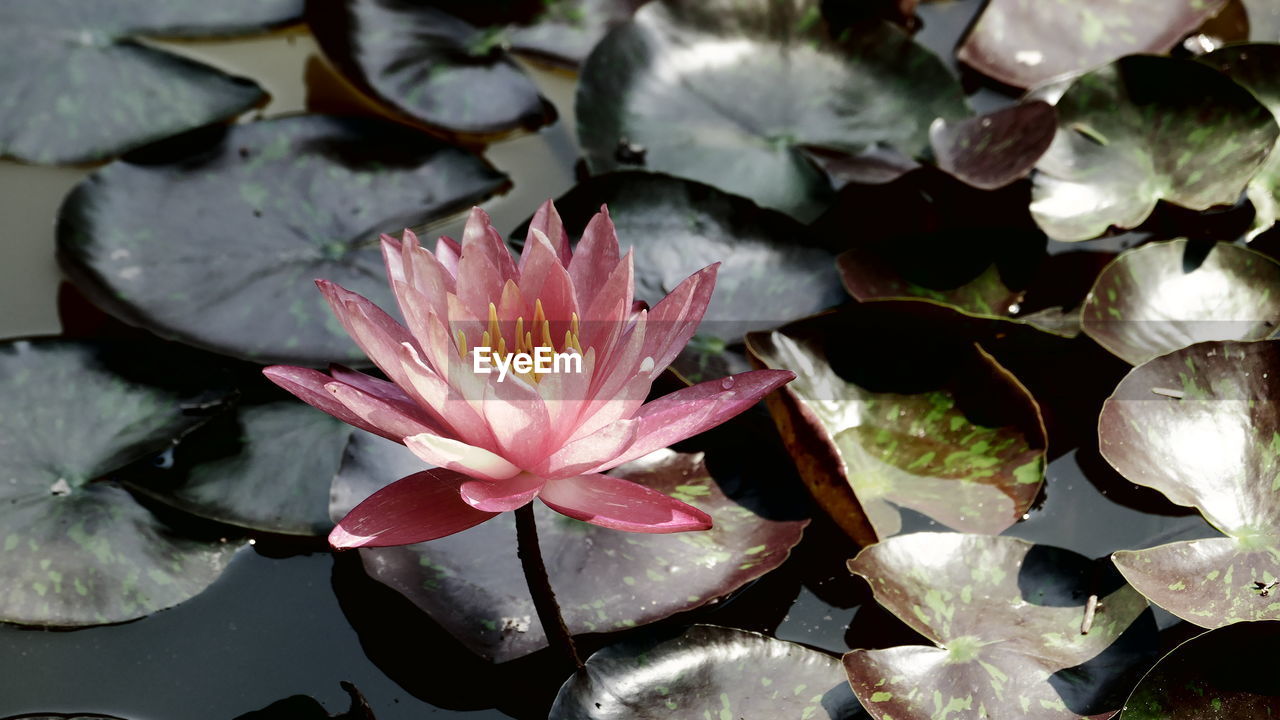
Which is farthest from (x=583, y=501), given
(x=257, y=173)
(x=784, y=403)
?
(x=257, y=173)

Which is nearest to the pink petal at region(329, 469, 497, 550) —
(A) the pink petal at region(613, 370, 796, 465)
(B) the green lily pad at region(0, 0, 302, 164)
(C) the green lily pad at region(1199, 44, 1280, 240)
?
(A) the pink petal at region(613, 370, 796, 465)

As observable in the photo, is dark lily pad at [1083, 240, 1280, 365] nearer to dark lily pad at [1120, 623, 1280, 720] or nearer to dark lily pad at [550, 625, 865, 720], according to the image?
dark lily pad at [1120, 623, 1280, 720]

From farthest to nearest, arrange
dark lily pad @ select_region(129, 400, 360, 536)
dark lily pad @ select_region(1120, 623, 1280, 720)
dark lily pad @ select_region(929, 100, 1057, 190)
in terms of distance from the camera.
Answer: dark lily pad @ select_region(929, 100, 1057, 190), dark lily pad @ select_region(129, 400, 360, 536), dark lily pad @ select_region(1120, 623, 1280, 720)

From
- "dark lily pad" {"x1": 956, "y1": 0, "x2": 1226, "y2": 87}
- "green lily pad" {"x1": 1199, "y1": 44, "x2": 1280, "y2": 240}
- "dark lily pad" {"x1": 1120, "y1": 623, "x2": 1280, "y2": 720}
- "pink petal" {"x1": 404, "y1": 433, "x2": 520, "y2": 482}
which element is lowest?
"dark lily pad" {"x1": 1120, "y1": 623, "x2": 1280, "y2": 720}

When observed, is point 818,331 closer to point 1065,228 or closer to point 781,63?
point 1065,228

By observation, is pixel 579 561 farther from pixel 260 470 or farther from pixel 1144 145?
pixel 1144 145

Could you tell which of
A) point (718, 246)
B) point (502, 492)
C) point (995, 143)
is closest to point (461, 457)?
point (502, 492)
